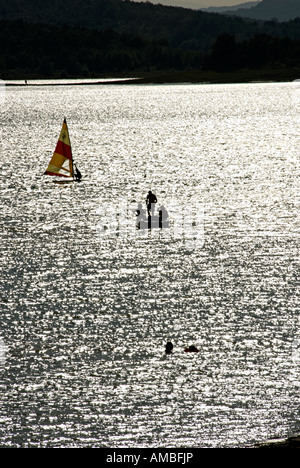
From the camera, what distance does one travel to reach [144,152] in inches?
7165

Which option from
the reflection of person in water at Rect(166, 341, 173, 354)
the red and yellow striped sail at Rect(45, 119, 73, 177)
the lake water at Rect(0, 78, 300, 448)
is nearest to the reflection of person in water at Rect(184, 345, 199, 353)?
the lake water at Rect(0, 78, 300, 448)

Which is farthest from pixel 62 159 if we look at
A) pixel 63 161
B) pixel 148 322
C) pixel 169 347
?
pixel 169 347

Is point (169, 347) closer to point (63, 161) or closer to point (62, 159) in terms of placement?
point (62, 159)

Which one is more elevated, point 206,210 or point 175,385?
point 206,210

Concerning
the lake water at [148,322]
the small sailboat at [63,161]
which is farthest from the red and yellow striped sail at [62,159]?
the lake water at [148,322]

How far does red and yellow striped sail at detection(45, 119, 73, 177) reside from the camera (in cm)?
11400

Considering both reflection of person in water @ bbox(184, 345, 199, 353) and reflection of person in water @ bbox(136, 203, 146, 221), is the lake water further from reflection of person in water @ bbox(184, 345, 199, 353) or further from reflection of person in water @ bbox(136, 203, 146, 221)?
reflection of person in water @ bbox(136, 203, 146, 221)

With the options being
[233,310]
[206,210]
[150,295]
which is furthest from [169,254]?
[206,210]

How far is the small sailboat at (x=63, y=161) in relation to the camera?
114 metres

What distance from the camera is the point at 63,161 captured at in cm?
12006

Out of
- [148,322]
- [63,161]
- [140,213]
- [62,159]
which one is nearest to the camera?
[148,322]

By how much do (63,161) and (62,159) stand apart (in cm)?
91

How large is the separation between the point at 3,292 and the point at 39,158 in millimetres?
110216
